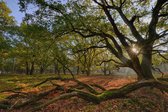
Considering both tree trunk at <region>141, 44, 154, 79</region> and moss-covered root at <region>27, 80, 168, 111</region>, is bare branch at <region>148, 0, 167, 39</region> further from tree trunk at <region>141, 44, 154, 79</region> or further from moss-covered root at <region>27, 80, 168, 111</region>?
moss-covered root at <region>27, 80, 168, 111</region>

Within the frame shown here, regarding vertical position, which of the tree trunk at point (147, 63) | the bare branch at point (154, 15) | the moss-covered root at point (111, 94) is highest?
the bare branch at point (154, 15)

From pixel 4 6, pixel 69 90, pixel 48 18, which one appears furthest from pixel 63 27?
pixel 4 6

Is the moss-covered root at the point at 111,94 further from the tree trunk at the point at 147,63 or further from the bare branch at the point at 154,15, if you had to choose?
the bare branch at the point at 154,15

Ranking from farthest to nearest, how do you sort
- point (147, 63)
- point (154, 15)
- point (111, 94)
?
point (147, 63) → point (154, 15) → point (111, 94)

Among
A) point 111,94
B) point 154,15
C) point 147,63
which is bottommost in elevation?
point 111,94

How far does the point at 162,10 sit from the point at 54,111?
1034 cm

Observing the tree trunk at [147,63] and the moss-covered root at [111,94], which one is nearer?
the moss-covered root at [111,94]

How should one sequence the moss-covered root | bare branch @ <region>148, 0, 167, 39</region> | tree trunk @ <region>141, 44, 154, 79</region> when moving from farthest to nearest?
tree trunk @ <region>141, 44, 154, 79</region>
bare branch @ <region>148, 0, 167, 39</region>
the moss-covered root

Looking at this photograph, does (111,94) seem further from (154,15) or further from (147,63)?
(154,15)

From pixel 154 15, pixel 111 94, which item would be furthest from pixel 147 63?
pixel 111 94

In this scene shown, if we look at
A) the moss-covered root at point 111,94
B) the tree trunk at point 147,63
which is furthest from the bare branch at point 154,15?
the moss-covered root at point 111,94

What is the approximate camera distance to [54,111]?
10.8 m

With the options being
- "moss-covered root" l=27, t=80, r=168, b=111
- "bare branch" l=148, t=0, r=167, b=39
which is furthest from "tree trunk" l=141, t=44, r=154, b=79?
"moss-covered root" l=27, t=80, r=168, b=111

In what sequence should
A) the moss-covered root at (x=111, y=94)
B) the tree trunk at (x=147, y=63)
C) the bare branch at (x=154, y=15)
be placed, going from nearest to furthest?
the moss-covered root at (x=111, y=94) < the bare branch at (x=154, y=15) < the tree trunk at (x=147, y=63)
